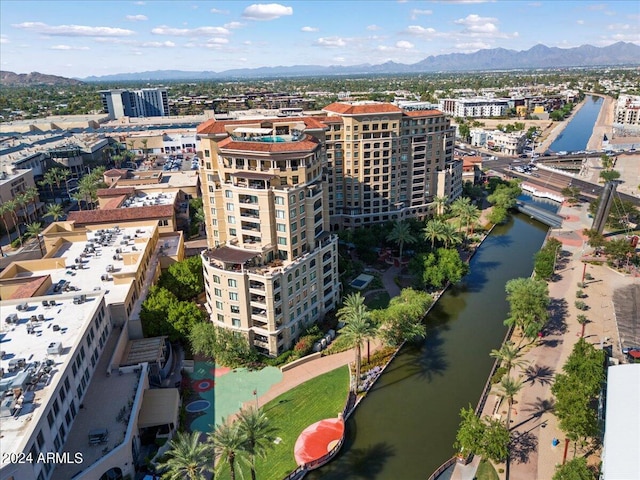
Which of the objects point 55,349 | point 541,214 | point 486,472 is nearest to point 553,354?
point 486,472

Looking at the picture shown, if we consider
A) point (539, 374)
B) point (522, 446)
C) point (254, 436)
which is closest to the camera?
point (254, 436)

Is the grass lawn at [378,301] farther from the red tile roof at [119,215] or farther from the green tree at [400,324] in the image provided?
the red tile roof at [119,215]

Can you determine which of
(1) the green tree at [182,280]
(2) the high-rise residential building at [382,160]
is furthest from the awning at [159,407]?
(2) the high-rise residential building at [382,160]

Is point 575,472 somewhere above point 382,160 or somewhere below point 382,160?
below

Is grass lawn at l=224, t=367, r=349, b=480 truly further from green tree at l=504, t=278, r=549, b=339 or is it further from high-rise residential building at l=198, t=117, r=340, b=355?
green tree at l=504, t=278, r=549, b=339

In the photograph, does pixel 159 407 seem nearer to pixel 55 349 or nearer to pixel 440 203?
pixel 55 349

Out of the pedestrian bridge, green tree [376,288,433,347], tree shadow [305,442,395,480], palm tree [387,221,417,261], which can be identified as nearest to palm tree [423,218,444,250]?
palm tree [387,221,417,261]
